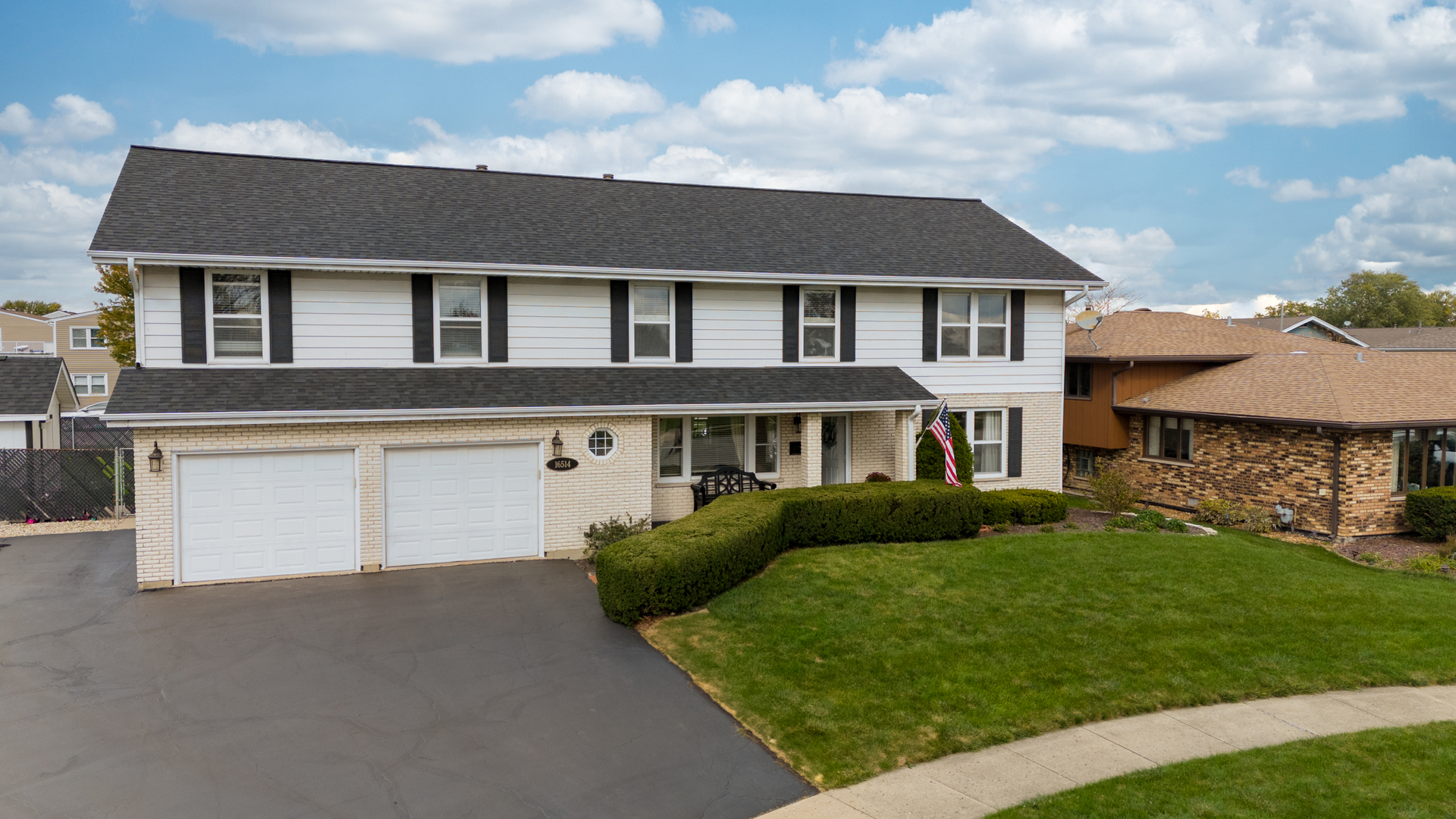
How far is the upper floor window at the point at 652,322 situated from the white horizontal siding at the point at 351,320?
4.22 metres

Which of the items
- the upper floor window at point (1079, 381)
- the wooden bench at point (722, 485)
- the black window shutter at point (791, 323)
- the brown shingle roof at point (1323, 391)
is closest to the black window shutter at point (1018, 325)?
the black window shutter at point (791, 323)

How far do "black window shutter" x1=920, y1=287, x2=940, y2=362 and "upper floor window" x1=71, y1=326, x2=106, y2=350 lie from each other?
47.0m

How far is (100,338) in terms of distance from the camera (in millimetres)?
35125

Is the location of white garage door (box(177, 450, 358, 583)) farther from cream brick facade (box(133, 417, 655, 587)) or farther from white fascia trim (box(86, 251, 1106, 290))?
white fascia trim (box(86, 251, 1106, 290))

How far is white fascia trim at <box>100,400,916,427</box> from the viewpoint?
39.1 ft

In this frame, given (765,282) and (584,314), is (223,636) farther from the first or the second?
(765,282)

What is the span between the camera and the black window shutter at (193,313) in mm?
13242

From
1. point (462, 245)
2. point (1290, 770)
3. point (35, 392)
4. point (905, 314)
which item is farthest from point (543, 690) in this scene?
point (35, 392)

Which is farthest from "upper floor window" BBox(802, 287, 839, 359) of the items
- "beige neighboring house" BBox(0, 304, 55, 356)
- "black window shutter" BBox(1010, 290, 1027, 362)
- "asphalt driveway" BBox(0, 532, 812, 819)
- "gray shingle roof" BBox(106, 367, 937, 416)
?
"beige neighboring house" BBox(0, 304, 55, 356)

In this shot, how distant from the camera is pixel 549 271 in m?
14.7

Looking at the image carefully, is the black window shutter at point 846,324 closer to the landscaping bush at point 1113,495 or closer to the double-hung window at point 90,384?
the landscaping bush at point 1113,495

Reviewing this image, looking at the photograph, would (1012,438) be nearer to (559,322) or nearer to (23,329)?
(559,322)

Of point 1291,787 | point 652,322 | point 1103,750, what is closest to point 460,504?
point 652,322

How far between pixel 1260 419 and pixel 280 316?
20989 mm
